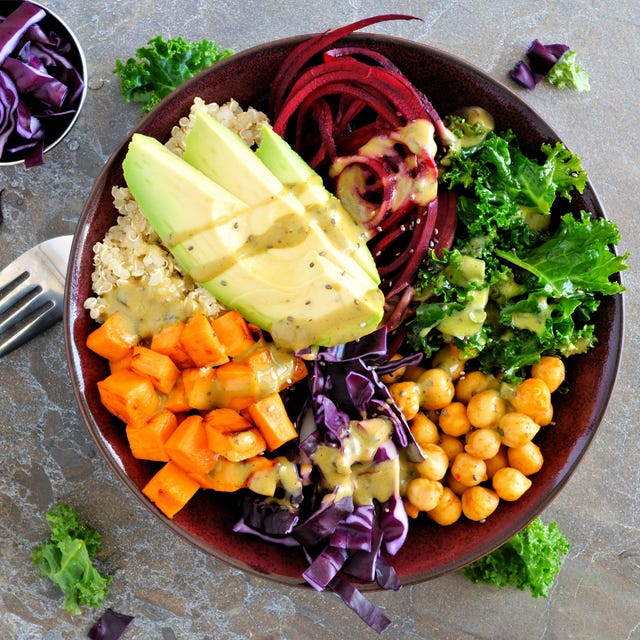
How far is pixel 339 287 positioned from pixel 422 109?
78cm

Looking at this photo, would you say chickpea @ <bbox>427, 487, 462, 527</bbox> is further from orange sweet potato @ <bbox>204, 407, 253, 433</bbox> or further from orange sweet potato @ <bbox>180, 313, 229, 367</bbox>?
orange sweet potato @ <bbox>180, 313, 229, 367</bbox>

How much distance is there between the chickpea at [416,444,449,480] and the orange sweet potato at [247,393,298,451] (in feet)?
1.78

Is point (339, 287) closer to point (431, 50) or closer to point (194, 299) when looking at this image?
point (194, 299)

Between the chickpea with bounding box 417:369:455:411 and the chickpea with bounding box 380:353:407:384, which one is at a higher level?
the chickpea with bounding box 380:353:407:384

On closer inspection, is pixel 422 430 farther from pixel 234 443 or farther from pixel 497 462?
pixel 234 443

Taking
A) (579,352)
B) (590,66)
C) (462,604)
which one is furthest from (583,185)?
(462,604)

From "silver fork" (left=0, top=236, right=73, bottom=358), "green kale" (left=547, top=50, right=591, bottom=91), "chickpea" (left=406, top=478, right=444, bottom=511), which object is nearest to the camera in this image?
"chickpea" (left=406, top=478, right=444, bottom=511)

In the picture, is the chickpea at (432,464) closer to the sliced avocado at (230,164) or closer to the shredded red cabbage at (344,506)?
the shredded red cabbage at (344,506)

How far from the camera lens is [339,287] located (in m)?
2.57

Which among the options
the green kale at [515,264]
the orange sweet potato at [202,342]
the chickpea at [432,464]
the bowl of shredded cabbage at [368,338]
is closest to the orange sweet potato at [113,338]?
the bowl of shredded cabbage at [368,338]

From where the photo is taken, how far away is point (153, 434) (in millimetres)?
2660

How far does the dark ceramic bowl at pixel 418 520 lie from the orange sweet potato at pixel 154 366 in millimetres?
250

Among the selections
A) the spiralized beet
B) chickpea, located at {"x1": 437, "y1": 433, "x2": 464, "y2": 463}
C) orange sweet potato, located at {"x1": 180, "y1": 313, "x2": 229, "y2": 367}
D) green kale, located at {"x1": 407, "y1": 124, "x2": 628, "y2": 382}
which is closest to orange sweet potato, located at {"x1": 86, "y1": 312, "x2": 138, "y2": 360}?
orange sweet potato, located at {"x1": 180, "y1": 313, "x2": 229, "y2": 367}

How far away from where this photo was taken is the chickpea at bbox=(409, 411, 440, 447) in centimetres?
292
